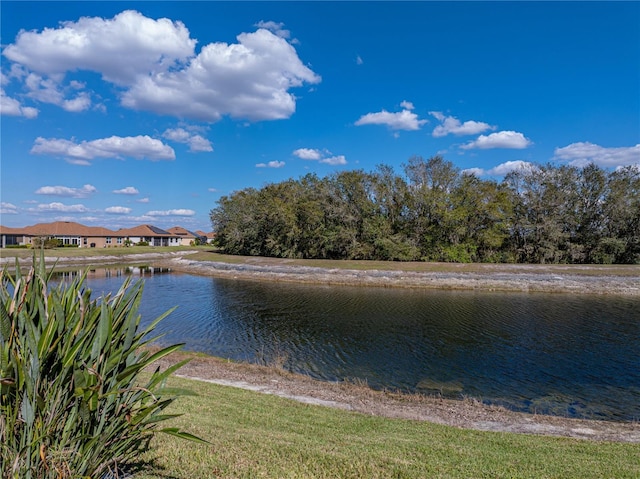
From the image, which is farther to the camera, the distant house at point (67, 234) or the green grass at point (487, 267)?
the distant house at point (67, 234)

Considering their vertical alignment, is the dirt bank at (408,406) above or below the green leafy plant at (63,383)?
below

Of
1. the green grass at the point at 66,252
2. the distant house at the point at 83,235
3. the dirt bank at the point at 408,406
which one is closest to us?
the dirt bank at the point at 408,406

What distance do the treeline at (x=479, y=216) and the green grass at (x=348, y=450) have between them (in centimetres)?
3920

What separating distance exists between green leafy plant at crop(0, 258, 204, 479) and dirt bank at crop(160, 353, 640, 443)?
6887 millimetres

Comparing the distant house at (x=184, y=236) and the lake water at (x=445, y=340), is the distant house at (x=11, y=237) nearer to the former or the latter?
the distant house at (x=184, y=236)

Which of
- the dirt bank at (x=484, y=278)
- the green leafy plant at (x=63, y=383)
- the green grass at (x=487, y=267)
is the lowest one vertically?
the dirt bank at (x=484, y=278)

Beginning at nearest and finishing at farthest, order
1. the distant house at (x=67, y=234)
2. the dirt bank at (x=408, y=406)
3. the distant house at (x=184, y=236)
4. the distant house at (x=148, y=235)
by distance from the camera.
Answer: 1. the dirt bank at (x=408, y=406)
2. the distant house at (x=67, y=234)
3. the distant house at (x=148, y=235)
4. the distant house at (x=184, y=236)

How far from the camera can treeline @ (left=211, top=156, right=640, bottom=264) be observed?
4338 cm

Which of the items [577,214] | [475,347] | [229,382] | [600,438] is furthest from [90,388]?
[577,214]

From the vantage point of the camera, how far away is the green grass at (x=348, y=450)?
4.39 meters

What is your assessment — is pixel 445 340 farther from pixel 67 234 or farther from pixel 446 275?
pixel 67 234

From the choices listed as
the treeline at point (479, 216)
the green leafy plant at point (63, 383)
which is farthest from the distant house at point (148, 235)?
the green leafy plant at point (63, 383)

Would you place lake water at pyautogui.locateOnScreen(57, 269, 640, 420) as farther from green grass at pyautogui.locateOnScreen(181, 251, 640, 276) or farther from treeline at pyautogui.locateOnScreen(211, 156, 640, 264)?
treeline at pyautogui.locateOnScreen(211, 156, 640, 264)

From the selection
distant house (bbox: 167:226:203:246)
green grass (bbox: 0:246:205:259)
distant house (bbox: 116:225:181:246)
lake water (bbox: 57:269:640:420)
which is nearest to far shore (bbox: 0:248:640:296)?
green grass (bbox: 0:246:205:259)
